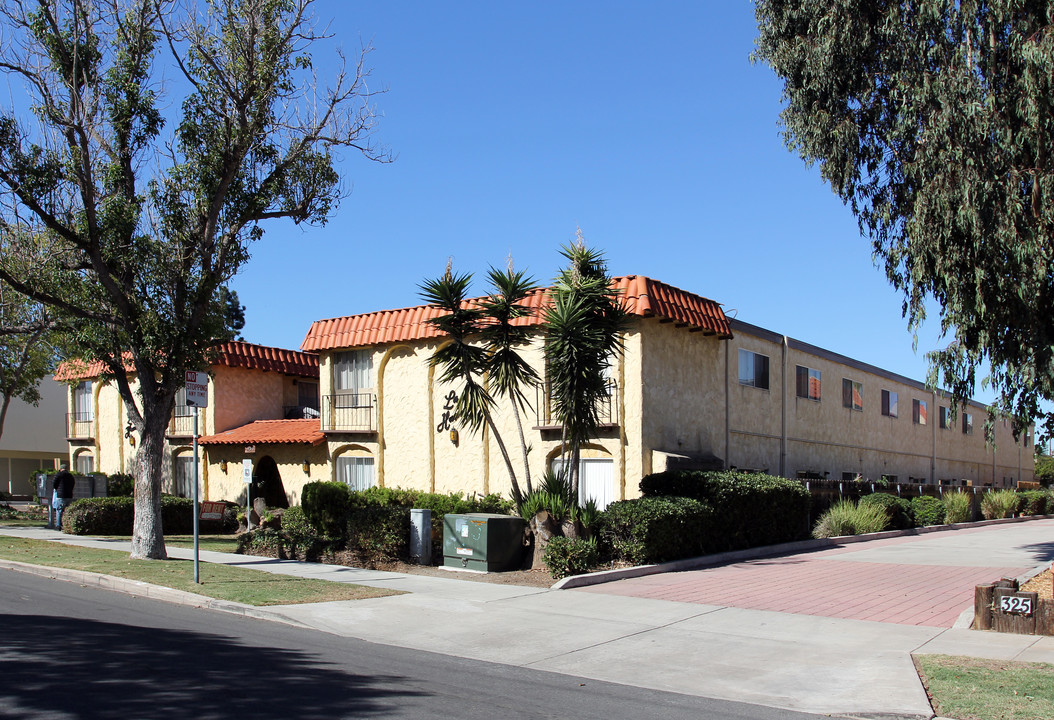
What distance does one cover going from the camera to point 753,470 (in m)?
23.5

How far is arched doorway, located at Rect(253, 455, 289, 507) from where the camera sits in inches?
1099

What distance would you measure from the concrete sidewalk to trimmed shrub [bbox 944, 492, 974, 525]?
778 inches

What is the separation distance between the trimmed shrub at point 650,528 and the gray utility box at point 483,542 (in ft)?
5.16

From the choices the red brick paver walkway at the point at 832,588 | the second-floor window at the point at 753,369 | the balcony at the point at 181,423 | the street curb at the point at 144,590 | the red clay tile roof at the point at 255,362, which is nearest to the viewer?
the street curb at the point at 144,590

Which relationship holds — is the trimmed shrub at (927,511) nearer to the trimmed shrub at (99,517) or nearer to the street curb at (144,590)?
the street curb at (144,590)

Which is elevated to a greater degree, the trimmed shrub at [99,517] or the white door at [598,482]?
the white door at [598,482]

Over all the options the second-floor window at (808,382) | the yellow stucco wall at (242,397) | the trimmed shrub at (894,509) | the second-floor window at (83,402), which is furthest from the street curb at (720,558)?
the second-floor window at (83,402)

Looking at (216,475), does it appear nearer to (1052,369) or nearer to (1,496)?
(1,496)

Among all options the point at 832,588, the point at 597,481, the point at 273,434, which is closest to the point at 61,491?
the point at 273,434

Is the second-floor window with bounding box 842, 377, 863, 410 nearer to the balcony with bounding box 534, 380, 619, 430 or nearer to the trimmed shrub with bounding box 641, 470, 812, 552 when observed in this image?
the trimmed shrub with bounding box 641, 470, 812, 552

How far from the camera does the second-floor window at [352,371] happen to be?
2455 cm

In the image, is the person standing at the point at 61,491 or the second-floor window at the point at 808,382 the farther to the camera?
the second-floor window at the point at 808,382

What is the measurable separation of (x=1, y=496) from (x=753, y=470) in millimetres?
32693

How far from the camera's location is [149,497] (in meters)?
16.6
